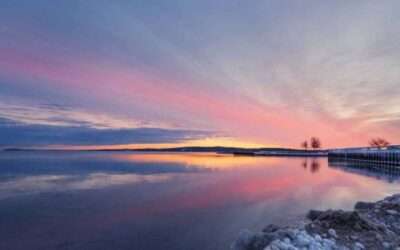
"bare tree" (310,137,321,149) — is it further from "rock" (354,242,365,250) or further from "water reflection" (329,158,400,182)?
"rock" (354,242,365,250)

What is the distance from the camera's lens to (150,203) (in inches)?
544

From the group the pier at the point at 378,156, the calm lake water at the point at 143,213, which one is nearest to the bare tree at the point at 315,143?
the pier at the point at 378,156

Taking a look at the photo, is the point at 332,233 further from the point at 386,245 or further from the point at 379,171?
the point at 379,171

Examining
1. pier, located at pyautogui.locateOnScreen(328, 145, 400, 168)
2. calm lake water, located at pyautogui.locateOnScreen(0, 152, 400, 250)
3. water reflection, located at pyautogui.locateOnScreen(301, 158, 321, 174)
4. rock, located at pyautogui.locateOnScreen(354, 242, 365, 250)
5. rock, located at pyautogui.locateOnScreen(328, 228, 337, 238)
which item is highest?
pier, located at pyautogui.locateOnScreen(328, 145, 400, 168)

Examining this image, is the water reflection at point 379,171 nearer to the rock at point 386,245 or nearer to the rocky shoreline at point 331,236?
the rocky shoreline at point 331,236

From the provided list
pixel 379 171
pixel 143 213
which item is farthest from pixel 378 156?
pixel 143 213

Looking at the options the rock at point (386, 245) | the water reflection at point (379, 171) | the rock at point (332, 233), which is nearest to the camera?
the rock at point (386, 245)

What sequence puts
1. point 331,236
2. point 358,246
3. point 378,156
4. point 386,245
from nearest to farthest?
point 358,246
point 386,245
point 331,236
point 378,156

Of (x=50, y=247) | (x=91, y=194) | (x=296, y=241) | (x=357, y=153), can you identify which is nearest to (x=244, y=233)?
(x=296, y=241)

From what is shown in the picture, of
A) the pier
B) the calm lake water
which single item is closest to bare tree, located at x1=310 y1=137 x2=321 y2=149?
the pier

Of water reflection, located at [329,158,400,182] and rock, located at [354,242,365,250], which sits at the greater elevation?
water reflection, located at [329,158,400,182]

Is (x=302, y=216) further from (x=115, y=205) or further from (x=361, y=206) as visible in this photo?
(x=115, y=205)

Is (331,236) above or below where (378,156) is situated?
below

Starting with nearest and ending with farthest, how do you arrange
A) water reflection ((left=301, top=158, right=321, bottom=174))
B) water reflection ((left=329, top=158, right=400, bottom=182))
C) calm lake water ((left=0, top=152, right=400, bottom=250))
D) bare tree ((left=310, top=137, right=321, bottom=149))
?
calm lake water ((left=0, top=152, right=400, bottom=250)), water reflection ((left=329, top=158, right=400, bottom=182)), water reflection ((left=301, top=158, right=321, bottom=174)), bare tree ((left=310, top=137, right=321, bottom=149))
